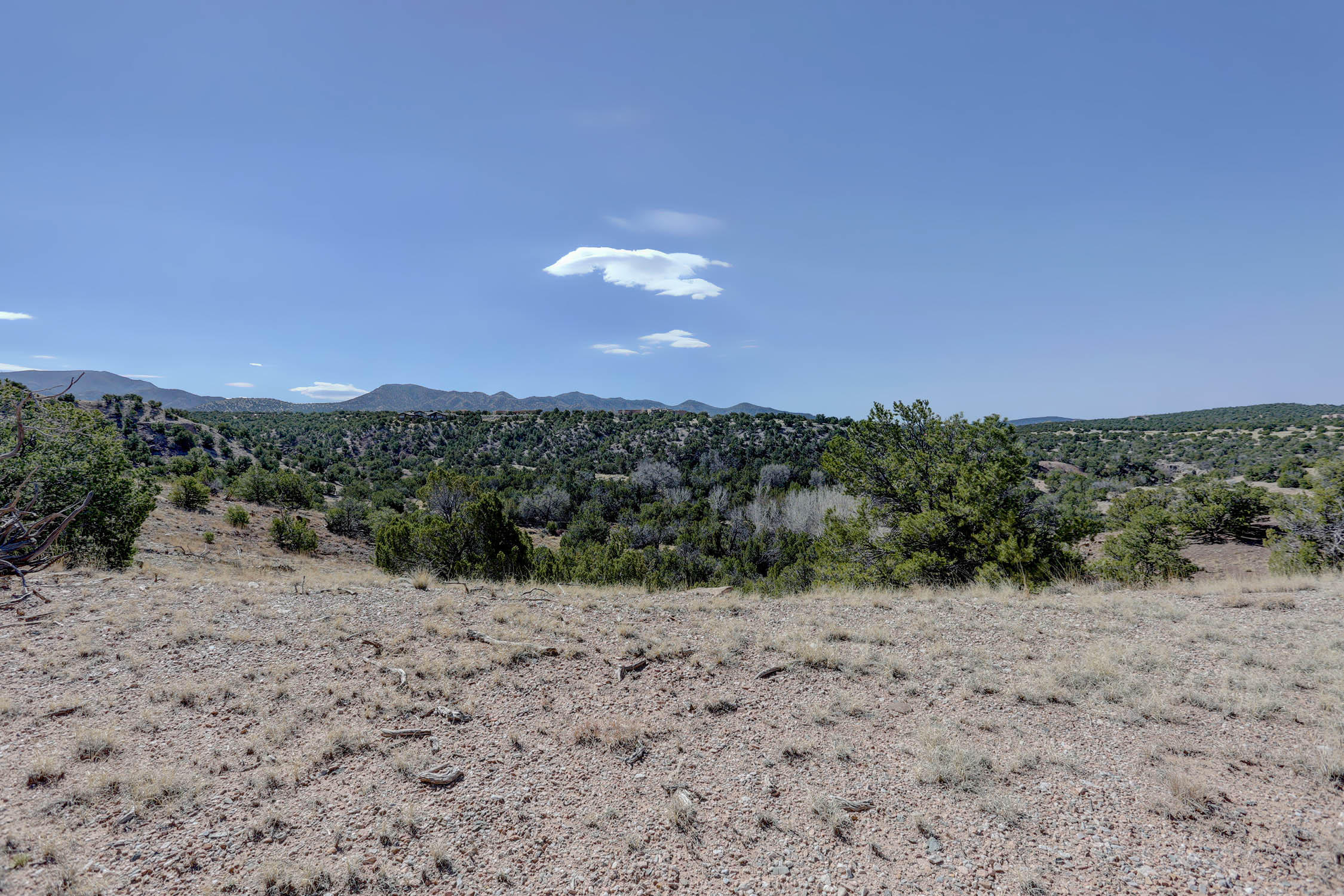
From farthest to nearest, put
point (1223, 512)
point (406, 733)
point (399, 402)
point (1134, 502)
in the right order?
1. point (399, 402)
2. point (1134, 502)
3. point (1223, 512)
4. point (406, 733)

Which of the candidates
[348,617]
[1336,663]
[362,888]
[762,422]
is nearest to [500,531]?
[348,617]

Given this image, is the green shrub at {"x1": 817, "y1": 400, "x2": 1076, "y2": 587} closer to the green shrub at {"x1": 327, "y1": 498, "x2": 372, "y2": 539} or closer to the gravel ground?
the gravel ground

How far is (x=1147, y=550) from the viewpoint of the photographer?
18281mm

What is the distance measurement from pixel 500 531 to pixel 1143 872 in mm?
16421

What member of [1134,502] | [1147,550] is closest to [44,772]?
[1147,550]

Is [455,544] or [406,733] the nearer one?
[406,733]

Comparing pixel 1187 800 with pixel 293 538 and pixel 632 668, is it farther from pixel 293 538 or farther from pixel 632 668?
pixel 293 538

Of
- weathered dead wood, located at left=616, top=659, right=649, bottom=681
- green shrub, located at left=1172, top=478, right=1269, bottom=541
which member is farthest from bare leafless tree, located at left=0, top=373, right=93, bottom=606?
green shrub, located at left=1172, top=478, right=1269, bottom=541

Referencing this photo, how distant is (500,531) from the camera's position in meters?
17.6

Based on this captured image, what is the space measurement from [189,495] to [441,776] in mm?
28225

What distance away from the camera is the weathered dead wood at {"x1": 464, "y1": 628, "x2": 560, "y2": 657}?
23.6 feet

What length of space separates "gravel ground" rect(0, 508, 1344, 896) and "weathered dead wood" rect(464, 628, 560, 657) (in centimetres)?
5

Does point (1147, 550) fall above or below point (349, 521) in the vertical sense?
above

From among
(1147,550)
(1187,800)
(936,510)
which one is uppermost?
(936,510)
